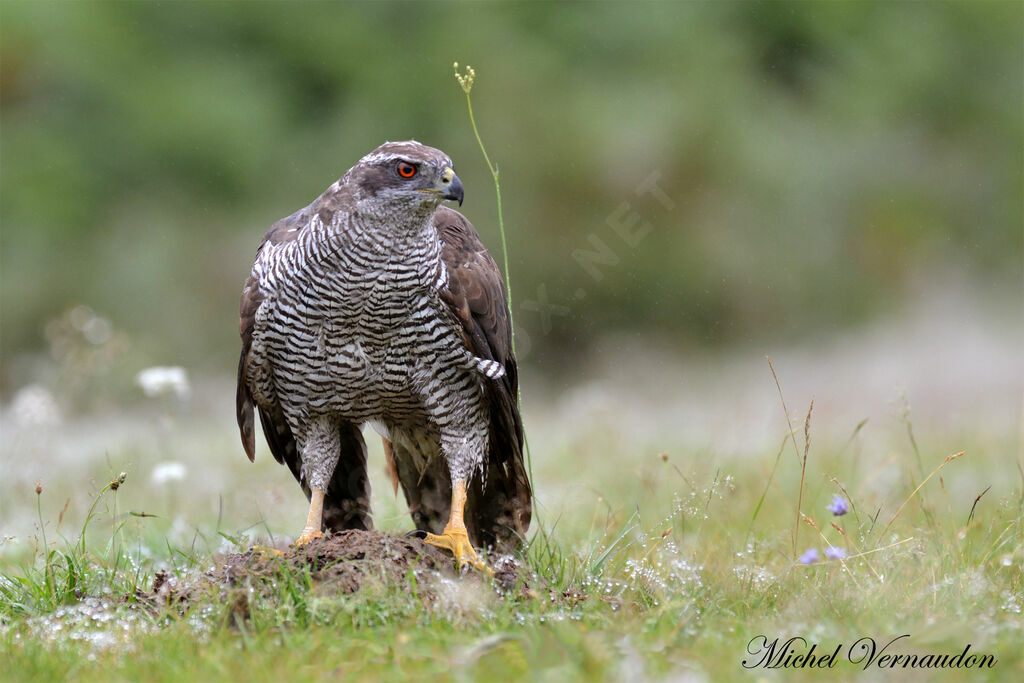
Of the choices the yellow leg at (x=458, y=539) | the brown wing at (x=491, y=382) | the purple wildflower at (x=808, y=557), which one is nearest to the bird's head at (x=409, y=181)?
the brown wing at (x=491, y=382)

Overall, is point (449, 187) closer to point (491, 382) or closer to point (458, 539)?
point (491, 382)

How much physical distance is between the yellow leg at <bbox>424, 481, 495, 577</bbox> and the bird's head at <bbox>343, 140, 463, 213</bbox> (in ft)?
3.71

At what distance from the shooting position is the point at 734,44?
1308 cm

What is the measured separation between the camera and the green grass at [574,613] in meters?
2.91

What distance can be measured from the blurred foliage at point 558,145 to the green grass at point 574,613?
800cm

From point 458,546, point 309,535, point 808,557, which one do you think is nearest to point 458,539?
point 458,546

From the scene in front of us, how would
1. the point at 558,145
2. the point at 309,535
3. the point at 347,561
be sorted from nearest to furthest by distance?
the point at 347,561
the point at 309,535
the point at 558,145

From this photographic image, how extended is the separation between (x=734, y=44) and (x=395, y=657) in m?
11.4

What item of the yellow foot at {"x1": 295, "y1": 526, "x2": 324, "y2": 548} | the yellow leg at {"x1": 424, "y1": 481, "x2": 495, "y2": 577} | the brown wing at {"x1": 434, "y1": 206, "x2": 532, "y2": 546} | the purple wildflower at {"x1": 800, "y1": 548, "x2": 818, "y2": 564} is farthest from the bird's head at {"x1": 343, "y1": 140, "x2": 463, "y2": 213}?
the purple wildflower at {"x1": 800, "y1": 548, "x2": 818, "y2": 564}

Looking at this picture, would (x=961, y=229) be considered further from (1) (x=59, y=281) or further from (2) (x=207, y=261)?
(1) (x=59, y=281)

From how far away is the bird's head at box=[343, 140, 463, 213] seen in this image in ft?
13.1

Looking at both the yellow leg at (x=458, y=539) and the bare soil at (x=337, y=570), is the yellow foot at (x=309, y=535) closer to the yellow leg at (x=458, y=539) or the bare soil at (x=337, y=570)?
the bare soil at (x=337, y=570)

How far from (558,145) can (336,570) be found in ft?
30.2

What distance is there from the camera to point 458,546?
13.5 feet
